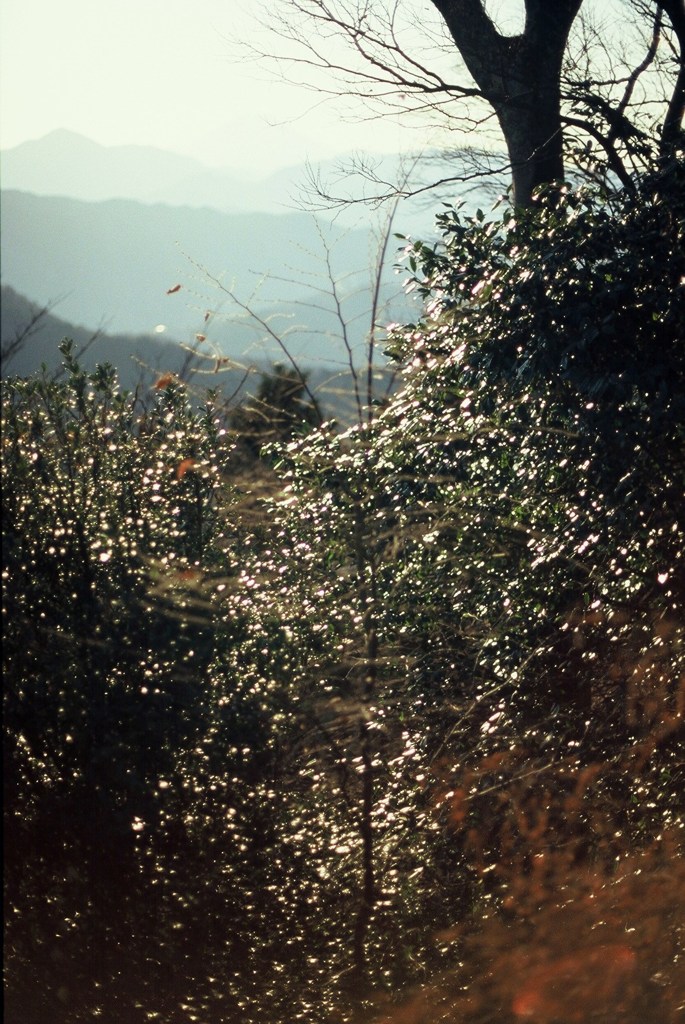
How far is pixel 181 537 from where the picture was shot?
5.82m

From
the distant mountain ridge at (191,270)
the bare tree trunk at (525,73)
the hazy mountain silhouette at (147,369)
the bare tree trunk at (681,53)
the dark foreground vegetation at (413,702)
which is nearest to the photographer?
the dark foreground vegetation at (413,702)

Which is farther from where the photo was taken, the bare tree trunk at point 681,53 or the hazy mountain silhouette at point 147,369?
the bare tree trunk at point 681,53

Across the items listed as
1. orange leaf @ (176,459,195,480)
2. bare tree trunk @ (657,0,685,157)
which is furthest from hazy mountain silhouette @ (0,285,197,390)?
bare tree trunk @ (657,0,685,157)

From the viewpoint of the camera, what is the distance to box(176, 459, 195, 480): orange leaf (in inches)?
235

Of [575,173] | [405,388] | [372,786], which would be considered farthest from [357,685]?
[575,173]

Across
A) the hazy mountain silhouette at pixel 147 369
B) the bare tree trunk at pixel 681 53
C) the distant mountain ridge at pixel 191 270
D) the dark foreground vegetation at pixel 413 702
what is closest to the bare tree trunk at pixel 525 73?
the bare tree trunk at pixel 681 53

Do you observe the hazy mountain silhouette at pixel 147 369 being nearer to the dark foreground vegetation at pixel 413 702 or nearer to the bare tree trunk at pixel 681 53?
the dark foreground vegetation at pixel 413 702

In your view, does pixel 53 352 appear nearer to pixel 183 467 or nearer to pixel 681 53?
pixel 183 467

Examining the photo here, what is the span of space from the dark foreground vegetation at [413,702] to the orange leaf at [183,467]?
153mm

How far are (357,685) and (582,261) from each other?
8.44ft

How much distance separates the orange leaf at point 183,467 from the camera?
19.6 ft

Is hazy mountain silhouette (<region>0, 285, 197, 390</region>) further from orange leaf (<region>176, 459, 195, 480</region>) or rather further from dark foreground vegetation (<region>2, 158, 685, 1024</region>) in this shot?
orange leaf (<region>176, 459, 195, 480</region>)

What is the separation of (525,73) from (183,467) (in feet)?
14.1

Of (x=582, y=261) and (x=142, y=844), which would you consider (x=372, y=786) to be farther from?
(x=582, y=261)
